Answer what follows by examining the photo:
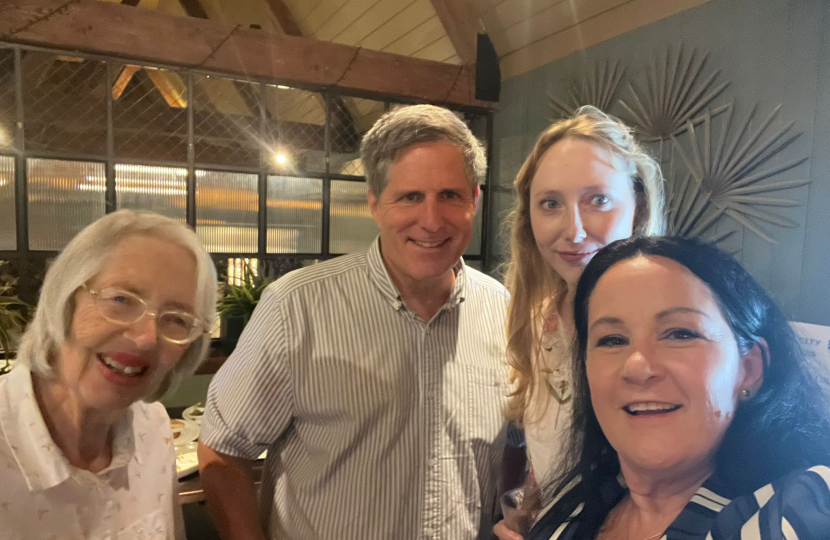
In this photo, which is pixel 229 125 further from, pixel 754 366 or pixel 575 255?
pixel 754 366

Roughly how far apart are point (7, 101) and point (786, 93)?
3527 mm

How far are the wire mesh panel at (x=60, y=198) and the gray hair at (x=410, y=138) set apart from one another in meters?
2.38

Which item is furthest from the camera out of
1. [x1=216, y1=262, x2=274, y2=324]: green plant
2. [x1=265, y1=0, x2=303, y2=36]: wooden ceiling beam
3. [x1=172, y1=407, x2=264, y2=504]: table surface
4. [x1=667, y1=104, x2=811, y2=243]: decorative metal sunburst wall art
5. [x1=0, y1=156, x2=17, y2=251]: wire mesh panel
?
[x1=265, y1=0, x2=303, y2=36]: wooden ceiling beam

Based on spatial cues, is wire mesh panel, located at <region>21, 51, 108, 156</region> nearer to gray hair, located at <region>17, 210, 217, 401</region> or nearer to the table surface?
the table surface

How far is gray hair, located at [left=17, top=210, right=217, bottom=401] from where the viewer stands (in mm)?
939

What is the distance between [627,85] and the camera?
2500 millimetres

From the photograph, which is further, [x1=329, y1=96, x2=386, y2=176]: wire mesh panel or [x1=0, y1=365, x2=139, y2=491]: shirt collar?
[x1=329, y1=96, x2=386, y2=176]: wire mesh panel

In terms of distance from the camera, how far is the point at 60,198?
2.95m

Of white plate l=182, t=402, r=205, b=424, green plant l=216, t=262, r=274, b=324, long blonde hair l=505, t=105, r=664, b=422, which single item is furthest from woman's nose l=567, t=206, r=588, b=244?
green plant l=216, t=262, r=274, b=324

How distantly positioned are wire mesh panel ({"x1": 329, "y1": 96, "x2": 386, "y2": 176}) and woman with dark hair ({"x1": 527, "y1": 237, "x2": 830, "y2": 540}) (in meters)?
2.87

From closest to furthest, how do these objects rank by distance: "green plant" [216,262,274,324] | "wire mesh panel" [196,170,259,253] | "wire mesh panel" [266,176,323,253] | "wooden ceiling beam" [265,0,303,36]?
1. "green plant" [216,262,274,324]
2. "wire mesh panel" [196,170,259,253]
3. "wire mesh panel" [266,176,323,253]
4. "wooden ceiling beam" [265,0,303,36]

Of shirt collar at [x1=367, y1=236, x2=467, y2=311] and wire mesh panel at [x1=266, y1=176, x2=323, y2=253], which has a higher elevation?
wire mesh panel at [x1=266, y1=176, x2=323, y2=253]

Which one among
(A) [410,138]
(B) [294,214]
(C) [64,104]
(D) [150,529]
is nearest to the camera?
(D) [150,529]

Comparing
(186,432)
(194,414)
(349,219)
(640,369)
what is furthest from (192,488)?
(349,219)
